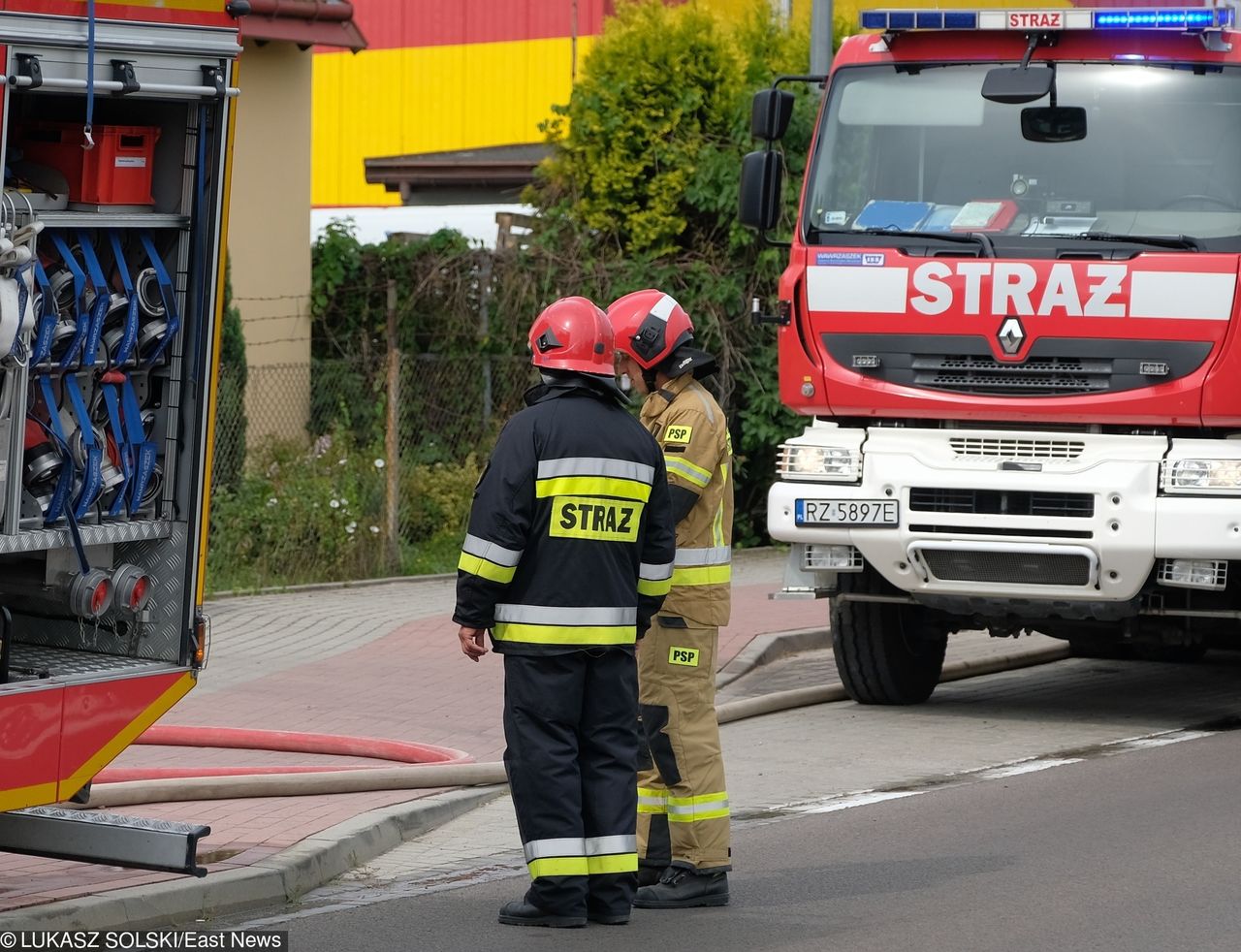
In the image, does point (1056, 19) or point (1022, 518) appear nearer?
point (1022, 518)

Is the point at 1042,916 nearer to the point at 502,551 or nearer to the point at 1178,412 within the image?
the point at 502,551

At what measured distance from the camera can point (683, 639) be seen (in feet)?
22.3

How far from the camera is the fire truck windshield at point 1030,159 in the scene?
9883 millimetres

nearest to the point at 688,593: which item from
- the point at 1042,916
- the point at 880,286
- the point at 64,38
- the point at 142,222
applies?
the point at 1042,916

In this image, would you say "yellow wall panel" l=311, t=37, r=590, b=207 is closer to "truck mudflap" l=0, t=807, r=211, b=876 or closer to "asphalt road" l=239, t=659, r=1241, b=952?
"asphalt road" l=239, t=659, r=1241, b=952

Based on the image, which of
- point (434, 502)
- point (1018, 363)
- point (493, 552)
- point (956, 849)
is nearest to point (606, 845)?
point (493, 552)

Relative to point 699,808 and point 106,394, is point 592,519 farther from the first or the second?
point 106,394

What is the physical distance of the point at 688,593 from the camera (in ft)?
22.3

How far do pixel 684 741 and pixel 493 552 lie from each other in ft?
3.37

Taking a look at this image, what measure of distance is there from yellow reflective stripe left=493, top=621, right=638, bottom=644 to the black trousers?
0.06 meters

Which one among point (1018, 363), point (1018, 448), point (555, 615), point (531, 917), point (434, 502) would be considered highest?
point (1018, 363)

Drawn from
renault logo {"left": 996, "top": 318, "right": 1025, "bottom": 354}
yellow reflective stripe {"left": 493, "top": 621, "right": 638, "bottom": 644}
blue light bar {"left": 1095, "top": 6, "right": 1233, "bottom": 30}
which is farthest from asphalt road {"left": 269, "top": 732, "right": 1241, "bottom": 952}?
blue light bar {"left": 1095, "top": 6, "right": 1233, "bottom": 30}

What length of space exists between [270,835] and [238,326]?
29.2 feet

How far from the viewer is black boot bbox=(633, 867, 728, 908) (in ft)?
22.1
